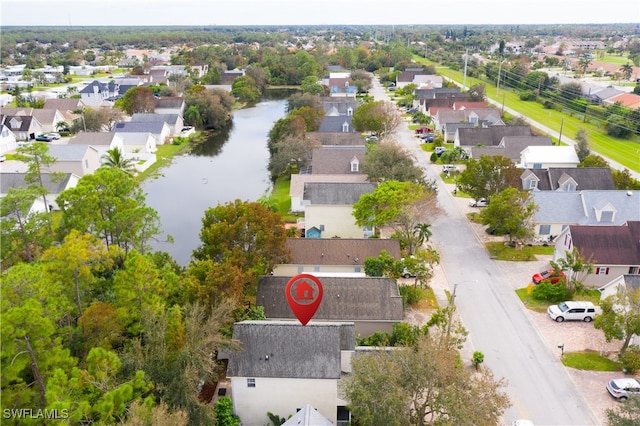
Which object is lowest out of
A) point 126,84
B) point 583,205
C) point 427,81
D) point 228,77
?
point 583,205

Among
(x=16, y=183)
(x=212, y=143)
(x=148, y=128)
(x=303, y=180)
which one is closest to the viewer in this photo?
(x=16, y=183)

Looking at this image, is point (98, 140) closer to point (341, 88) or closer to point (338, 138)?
point (338, 138)

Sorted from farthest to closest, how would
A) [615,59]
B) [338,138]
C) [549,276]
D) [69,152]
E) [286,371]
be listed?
[615,59] < [338,138] < [69,152] < [549,276] < [286,371]

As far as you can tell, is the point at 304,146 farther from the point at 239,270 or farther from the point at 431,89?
the point at 431,89

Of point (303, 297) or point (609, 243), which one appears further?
point (609, 243)

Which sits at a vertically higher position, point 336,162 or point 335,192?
point 336,162

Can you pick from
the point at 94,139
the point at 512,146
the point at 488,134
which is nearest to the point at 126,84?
the point at 94,139
